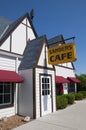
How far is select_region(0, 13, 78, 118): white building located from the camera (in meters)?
10.2

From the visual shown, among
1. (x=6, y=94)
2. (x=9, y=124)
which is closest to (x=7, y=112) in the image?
(x=6, y=94)

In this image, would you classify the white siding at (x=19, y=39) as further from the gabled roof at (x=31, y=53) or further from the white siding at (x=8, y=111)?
the white siding at (x=8, y=111)

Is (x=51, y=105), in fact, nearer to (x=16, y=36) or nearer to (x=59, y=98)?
(x=59, y=98)

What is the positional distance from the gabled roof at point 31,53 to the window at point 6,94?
5.22 feet

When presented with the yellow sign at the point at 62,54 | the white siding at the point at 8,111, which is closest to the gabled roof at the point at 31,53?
the yellow sign at the point at 62,54

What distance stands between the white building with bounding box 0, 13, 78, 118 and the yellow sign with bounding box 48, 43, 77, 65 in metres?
A: 0.54

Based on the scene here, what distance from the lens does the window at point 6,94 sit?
10.1 metres

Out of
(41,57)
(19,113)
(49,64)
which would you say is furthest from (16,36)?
(19,113)

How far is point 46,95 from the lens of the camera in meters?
11.2

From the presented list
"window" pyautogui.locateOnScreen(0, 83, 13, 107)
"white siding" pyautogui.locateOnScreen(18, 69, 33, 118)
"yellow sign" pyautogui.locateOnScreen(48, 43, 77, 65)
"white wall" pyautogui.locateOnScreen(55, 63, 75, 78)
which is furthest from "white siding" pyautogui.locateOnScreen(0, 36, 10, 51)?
"white wall" pyautogui.locateOnScreen(55, 63, 75, 78)

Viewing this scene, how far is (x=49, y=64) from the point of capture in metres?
11.7

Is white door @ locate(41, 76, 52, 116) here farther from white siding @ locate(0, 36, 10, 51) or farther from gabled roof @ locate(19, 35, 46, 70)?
white siding @ locate(0, 36, 10, 51)

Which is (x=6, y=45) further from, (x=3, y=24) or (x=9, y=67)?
(x=3, y=24)

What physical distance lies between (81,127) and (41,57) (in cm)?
537
